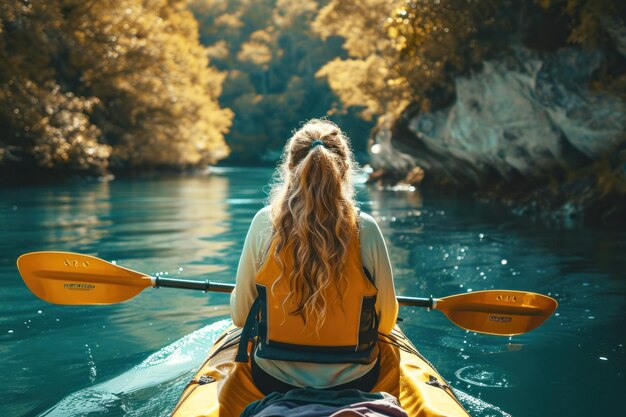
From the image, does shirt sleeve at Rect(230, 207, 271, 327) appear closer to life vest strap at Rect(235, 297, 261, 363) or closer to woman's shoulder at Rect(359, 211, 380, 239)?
life vest strap at Rect(235, 297, 261, 363)

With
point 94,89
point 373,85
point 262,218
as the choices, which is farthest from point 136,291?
point 94,89

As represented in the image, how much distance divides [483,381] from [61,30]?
21710mm

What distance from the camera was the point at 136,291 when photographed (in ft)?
14.6

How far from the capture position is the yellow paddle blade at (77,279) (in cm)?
442

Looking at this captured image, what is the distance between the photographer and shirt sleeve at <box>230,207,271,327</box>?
9.22ft

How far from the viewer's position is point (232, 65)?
60625 millimetres

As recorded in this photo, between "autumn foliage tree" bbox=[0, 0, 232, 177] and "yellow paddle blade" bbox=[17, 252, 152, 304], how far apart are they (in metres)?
15.0

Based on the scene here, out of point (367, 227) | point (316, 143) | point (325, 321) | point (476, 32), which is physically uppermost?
point (476, 32)

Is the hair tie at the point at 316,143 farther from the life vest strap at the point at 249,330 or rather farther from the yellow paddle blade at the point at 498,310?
the yellow paddle blade at the point at 498,310

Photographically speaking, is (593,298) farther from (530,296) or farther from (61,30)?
(61,30)

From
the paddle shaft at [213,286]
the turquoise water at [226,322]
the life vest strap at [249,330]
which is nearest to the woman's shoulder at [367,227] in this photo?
the life vest strap at [249,330]

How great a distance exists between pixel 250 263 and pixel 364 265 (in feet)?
1.60

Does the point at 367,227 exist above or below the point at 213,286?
above

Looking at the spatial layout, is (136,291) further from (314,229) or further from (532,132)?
(532,132)
